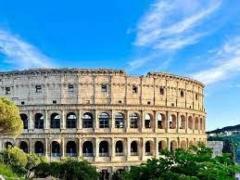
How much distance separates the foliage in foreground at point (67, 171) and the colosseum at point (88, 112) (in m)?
13.9

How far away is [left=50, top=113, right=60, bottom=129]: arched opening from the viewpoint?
70812 mm

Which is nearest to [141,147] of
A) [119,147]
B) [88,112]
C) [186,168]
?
[119,147]

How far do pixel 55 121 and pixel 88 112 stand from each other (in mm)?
4656

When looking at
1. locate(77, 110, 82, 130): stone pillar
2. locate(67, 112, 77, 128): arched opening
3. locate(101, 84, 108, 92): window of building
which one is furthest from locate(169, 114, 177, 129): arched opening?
locate(67, 112, 77, 128): arched opening

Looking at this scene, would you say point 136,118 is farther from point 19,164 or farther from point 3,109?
point 3,109

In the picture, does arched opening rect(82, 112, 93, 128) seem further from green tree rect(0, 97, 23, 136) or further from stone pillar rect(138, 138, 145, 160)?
green tree rect(0, 97, 23, 136)

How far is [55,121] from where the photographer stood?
71.1m

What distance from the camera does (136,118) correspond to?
72312mm

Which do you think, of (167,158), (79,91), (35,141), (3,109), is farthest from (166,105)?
(167,158)

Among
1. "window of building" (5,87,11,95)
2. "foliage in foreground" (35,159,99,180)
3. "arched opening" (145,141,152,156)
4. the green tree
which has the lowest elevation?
"foliage in foreground" (35,159,99,180)

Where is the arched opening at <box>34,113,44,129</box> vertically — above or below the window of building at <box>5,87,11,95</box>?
below

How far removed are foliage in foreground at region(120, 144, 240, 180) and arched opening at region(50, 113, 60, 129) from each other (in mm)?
38876

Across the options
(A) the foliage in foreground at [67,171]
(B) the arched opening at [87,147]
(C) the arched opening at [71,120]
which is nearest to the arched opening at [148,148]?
(B) the arched opening at [87,147]

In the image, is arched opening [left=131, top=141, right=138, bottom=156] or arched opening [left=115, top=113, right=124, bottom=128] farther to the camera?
arched opening [left=131, top=141, right=138, bottom=156]
